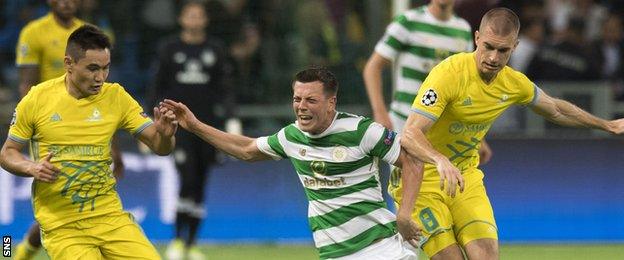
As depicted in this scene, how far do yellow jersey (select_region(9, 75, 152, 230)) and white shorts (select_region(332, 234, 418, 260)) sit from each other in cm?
138

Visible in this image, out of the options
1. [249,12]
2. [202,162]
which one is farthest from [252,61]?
[202,162]

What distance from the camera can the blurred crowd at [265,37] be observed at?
13750 mm

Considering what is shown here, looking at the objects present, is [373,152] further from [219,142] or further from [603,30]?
[603,30]

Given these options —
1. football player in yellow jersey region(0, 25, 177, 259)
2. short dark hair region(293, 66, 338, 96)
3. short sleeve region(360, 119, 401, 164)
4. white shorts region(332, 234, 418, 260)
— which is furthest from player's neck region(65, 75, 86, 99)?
white shorts region(332, 234, 418, 260)

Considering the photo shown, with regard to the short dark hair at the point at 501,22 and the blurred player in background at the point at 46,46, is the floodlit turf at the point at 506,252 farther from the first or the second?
the short dark hair at the point at 501,22

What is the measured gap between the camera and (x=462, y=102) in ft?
27.0

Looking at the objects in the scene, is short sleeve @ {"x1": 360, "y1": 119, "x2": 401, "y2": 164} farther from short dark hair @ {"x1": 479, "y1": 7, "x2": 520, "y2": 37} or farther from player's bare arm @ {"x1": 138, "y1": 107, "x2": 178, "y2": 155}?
player's bare arm @ {"x1": 138, "y1": 107, "x2": 178, "y2": 155}

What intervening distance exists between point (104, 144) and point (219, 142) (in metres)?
0.64

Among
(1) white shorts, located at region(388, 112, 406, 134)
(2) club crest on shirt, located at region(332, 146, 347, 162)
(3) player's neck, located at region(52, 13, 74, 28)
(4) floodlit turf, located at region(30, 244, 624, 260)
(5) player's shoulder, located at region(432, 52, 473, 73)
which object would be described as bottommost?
(4) floodlit turf, located at region(30, 244, 624, 260)

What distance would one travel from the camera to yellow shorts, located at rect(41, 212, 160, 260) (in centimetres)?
789

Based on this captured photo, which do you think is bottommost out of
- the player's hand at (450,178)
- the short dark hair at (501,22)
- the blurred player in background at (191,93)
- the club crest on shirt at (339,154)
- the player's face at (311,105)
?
the blurred player in background at (191,93)

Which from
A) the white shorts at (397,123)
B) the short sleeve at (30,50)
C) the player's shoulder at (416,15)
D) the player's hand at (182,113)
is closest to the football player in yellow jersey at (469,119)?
the player's hand at (182,113)

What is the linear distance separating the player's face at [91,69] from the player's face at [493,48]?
6.77ft

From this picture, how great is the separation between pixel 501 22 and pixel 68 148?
2.47 meters
